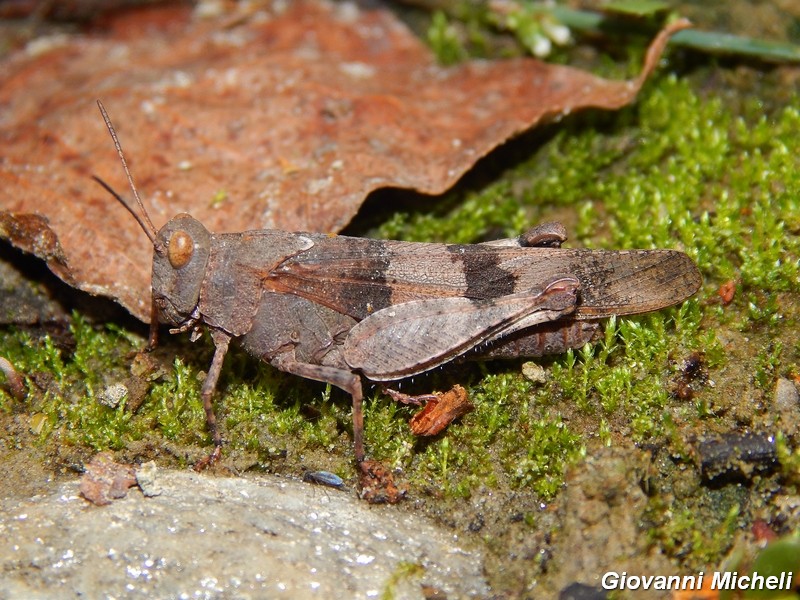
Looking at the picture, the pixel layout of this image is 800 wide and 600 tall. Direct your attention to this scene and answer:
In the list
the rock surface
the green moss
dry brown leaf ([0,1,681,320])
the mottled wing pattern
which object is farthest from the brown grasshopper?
dry brown leaf ([0,1,681,320])

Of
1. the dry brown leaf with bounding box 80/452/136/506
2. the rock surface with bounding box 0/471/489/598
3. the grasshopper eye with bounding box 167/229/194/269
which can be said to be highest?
the grasshopper eye with bounding box 167/229/194/269

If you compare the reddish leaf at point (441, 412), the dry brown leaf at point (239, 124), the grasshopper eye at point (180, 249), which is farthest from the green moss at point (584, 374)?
the grasshopper eye at point (180, 249)

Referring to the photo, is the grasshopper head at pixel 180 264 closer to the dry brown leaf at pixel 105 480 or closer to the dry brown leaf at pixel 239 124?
the dry brown leaf at pixel 239 124

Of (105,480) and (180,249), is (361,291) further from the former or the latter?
(105,480)

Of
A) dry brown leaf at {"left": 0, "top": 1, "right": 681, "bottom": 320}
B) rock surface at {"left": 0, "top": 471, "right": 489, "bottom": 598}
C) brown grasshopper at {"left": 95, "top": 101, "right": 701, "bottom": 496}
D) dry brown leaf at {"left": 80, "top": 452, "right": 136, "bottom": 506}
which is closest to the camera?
rock surface at {"left": 0, "top": 471, "right": 489, "bottom": 598}

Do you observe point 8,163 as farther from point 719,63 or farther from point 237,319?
point 719,63

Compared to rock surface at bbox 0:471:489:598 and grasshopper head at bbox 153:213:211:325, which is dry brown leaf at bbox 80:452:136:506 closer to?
rock surface at bbox 0:471:489:598
